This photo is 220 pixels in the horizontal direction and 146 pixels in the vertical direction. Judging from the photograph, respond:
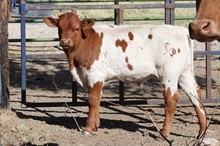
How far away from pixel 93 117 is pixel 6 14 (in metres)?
1.91

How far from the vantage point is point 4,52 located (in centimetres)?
996

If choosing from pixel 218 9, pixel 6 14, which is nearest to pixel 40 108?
pixel 6 14

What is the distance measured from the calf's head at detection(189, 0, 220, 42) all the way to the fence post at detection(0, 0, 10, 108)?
5500mm

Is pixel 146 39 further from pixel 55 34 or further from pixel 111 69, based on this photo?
pixel 55 34

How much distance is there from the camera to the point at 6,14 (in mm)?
9906

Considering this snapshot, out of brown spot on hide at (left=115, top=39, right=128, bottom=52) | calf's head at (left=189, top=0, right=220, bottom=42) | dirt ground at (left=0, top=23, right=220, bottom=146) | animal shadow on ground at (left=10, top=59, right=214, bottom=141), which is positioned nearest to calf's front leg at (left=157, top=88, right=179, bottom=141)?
dirt ground at (left=0, top=23, right=220, bottom=146)

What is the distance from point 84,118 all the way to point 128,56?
1.54 metres

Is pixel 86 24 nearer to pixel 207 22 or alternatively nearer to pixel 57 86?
pixel 57 86

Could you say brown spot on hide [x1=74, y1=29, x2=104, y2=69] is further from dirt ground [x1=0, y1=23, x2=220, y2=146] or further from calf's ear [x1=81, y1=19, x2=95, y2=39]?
dirt ground [x1=0, y1=23, x2=220, y2=146]

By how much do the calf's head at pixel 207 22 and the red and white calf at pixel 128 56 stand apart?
410 cm

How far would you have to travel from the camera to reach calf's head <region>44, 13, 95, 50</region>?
346 inches

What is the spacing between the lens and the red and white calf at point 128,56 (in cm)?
880

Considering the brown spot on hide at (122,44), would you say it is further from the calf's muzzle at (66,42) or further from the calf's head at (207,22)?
the calf's head at (207,22)

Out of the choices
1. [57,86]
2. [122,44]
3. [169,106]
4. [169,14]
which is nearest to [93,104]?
[122,44]
